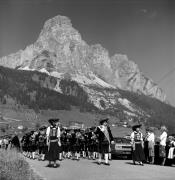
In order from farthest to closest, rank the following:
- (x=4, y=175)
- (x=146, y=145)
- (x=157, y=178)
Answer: (x=146, y=145)
(x=157, y=178)
(x=4, y=175)

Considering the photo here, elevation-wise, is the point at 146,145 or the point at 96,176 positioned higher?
the point at 146,145

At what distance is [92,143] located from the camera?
2198 cm

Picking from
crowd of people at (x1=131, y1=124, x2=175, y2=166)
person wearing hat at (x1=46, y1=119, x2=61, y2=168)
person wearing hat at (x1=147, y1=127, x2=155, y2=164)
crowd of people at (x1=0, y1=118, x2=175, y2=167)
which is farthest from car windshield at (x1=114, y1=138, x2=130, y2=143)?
person wearing hat at (x1=46, y1=119, x2=61, y2=168)

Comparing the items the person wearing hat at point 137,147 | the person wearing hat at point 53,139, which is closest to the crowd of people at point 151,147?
the person wearing hat at point 137,147

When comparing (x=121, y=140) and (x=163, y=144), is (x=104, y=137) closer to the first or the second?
(x=163, y=144)

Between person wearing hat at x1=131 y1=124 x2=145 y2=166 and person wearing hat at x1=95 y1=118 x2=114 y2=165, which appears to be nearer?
person wearing hat at x1=95 y1=118 x2=114 y2=165

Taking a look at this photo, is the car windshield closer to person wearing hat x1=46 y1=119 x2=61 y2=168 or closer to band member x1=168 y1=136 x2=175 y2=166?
band member x1=168 y1=136 x2=175 y2=166

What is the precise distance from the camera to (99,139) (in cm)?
1862

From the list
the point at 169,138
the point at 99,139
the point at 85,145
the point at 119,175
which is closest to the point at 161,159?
the point at 169,138

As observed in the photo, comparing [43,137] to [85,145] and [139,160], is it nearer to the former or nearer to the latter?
[85,145]

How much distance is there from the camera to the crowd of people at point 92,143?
57.4 ft

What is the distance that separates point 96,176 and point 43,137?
1086cm

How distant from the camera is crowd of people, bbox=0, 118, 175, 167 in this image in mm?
17500

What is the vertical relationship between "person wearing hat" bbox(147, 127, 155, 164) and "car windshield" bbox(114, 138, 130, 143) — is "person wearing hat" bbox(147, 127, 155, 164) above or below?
below
